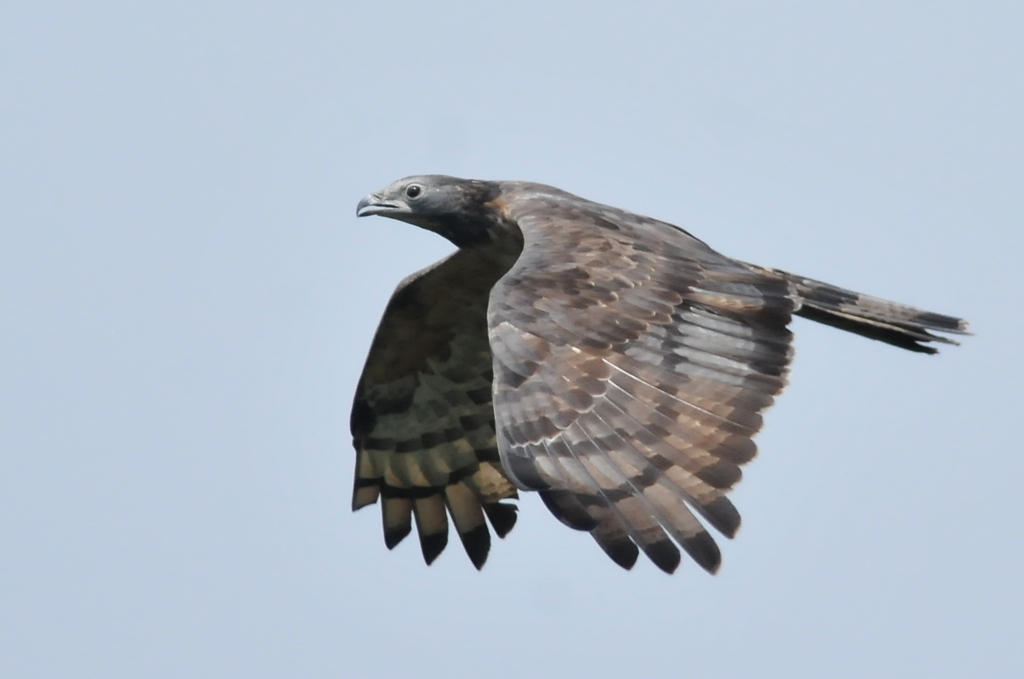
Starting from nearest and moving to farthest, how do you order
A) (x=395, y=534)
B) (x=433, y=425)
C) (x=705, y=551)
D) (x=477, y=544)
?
(x=705, y=551), (x=477, y=544), (x=395, y=534), (x=433, y=425)

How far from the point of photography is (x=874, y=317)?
973cm

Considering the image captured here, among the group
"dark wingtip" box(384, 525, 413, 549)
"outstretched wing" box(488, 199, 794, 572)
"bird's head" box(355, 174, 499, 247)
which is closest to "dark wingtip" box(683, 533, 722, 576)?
"outstretched wing" box(488, 199, 794, 572)

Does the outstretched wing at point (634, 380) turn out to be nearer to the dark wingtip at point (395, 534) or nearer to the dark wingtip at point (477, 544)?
the dark wingtip at point (477, 544)

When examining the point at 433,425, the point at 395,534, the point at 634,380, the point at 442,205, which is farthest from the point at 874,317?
the point at 395,534

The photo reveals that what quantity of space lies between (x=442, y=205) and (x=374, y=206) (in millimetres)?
451

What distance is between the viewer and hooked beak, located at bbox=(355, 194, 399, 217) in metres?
11.0

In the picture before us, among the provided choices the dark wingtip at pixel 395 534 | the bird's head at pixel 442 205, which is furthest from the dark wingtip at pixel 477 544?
the bird's head at pixel 442 205

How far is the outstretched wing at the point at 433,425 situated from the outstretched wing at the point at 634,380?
1.74 metres

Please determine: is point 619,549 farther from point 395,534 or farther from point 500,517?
point 395,534

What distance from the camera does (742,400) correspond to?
26.5ft

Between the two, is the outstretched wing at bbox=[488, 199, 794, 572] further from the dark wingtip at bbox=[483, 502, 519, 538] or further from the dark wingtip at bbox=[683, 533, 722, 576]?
the dark wingtip at bbox=[483, 502, 519, 538]

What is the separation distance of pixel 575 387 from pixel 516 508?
3257 mm

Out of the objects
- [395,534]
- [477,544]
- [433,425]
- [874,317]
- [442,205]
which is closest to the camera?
[874,317]

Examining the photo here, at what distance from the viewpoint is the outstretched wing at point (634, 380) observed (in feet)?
24.7
